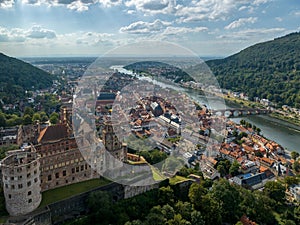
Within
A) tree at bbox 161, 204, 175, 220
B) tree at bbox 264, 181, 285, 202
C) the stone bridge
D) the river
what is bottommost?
the river

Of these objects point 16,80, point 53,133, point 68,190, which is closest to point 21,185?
point 68,190

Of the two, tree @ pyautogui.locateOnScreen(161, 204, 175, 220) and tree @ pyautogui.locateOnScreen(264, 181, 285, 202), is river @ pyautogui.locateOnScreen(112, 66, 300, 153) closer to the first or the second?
tree @ pyautogui.locateOnScreen(264, 181, 285, 202)

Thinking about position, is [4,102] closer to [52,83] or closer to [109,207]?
[52,83]

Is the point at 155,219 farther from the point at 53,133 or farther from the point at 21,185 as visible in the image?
the point at 53,133

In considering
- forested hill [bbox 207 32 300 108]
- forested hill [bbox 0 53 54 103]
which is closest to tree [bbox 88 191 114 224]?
forested hill [bbox 0 53 54 103]

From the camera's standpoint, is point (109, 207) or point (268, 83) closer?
point (109, 207)

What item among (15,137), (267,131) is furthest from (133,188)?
(267,131)
